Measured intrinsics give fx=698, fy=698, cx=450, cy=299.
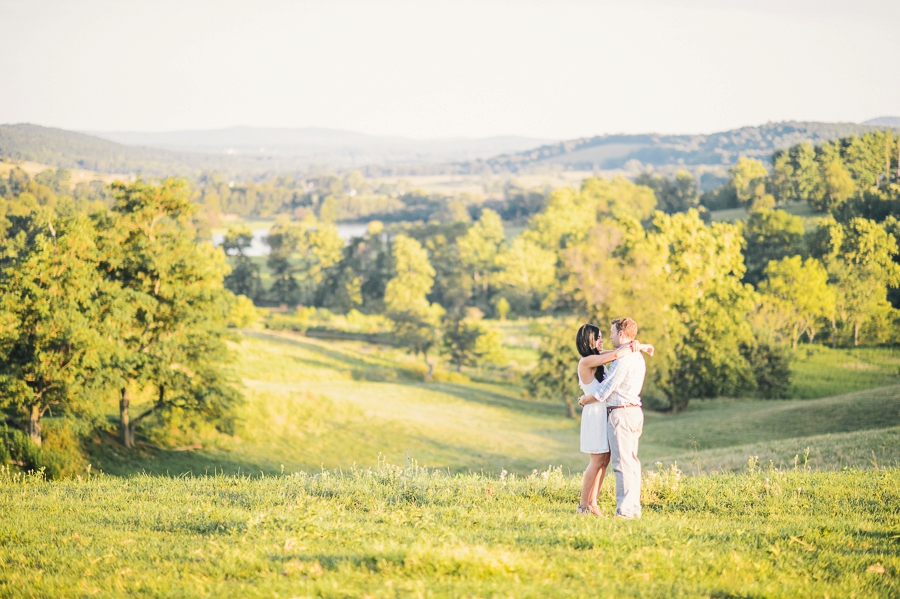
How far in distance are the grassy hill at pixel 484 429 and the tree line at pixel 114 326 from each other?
1974 millimetres

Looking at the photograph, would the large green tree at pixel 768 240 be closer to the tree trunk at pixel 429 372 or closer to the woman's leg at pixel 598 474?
the tree trunk at pixel 429 372

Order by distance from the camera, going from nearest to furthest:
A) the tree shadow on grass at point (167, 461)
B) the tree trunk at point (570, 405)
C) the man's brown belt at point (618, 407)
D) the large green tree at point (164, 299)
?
the man's brown belt at point (618, 407)
the tree shadow on grass at point (167, 461)
the large green tree at point (164, 299)
the tree trunk at point (570, 405)

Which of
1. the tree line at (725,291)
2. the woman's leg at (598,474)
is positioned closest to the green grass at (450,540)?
the woman's leg at (598,474)

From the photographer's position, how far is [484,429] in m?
38.6

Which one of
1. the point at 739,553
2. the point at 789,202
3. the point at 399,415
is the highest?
the point at 789,202

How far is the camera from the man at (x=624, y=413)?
7.52m

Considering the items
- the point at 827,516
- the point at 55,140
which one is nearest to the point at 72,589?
the point at 827,516

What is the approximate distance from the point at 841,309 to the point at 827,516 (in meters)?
54.7

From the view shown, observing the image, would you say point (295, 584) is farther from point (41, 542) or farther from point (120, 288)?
point (120, 288)

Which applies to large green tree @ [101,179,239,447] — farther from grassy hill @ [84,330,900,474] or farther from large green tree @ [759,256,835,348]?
large green tree @ [759,256,835,348]

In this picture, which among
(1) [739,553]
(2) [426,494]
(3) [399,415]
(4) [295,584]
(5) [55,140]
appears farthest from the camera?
(5) [55,140]

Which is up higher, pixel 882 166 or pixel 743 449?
pixel 882 166

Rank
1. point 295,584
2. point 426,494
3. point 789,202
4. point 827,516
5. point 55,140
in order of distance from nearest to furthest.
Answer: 1. point 295,584
2. point 827,516
3. point 426,494
4. point 55,140
5. point 789,202

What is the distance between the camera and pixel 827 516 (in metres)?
7.66
